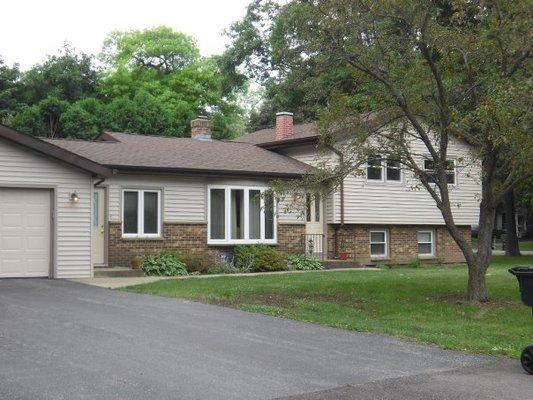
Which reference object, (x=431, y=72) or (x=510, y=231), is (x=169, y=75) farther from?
(x=431, y=72)

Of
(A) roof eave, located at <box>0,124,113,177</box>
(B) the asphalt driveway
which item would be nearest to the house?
(A) roof eave, located at <box>0,124,113,177</box>

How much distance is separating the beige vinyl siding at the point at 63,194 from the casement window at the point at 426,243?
41.9ft

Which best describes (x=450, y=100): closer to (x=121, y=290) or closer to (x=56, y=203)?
(x=121, y=290)

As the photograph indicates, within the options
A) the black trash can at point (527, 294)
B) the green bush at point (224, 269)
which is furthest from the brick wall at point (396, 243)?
the black trash can at point (527, 294)

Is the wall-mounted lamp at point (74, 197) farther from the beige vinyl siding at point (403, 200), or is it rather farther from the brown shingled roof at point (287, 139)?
the beige vinyl siding at point (403, 200)

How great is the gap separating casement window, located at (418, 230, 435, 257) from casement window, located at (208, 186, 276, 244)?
20.6 feet

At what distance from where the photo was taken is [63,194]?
17.5 m

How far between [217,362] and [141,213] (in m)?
13.0

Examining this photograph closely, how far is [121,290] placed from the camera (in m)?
15.3

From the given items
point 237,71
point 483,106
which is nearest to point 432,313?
point 483,106

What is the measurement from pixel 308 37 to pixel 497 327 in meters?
6.13

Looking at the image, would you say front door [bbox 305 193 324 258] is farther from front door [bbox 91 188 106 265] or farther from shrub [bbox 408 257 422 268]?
front door [bbox 91 188 106 265]

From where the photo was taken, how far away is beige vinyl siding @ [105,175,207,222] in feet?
65.8

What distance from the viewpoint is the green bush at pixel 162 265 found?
19484 mm
